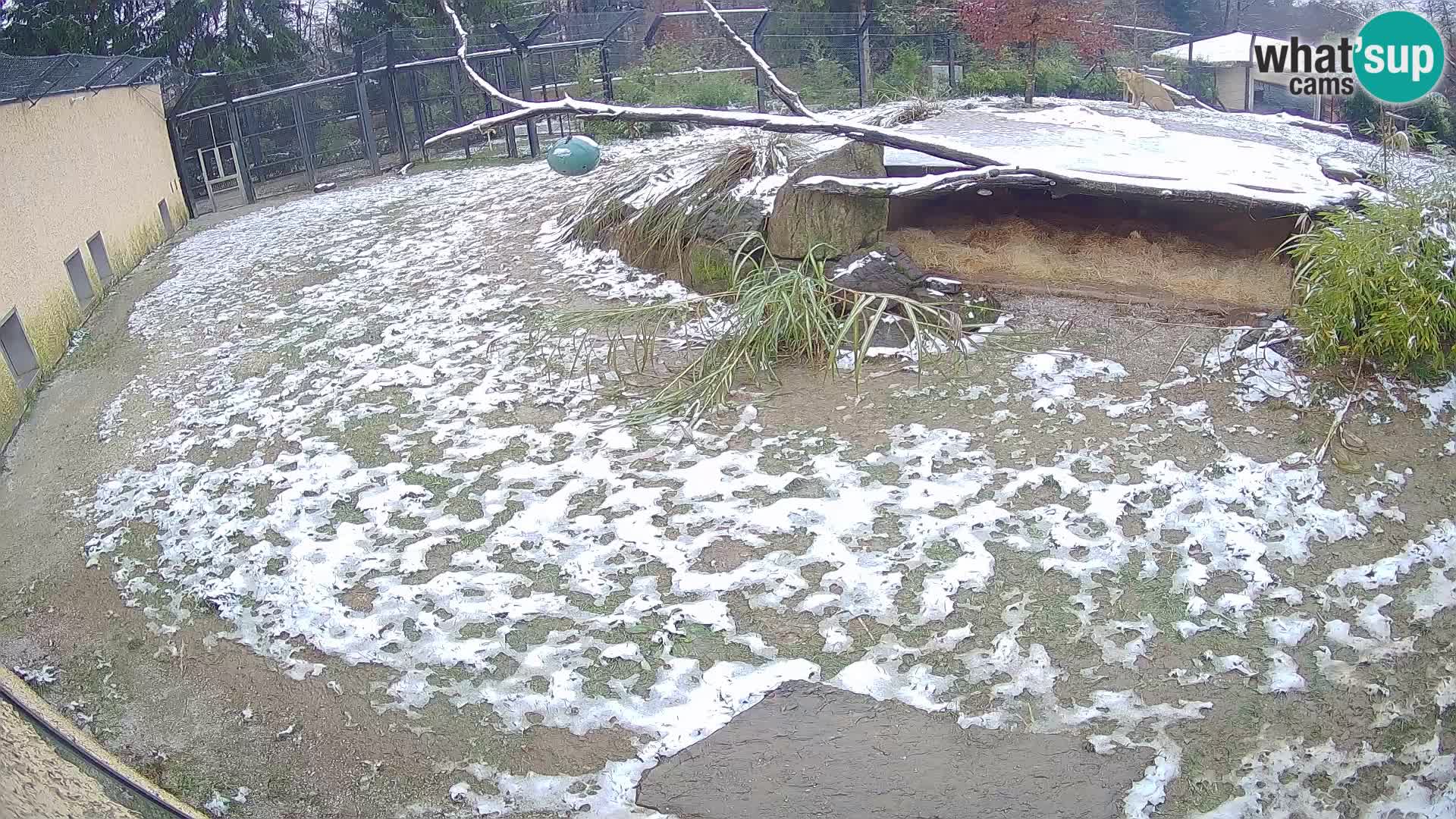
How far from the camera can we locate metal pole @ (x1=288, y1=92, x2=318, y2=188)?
34.7 ft

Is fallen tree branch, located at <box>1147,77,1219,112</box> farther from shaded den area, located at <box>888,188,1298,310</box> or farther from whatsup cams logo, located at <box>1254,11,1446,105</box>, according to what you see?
shaded den area, located at <box>888,188,1298,310</box>

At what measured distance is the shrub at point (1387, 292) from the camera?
3.81 metres

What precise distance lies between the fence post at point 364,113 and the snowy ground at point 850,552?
6.62 metres

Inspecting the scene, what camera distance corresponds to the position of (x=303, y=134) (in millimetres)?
10617

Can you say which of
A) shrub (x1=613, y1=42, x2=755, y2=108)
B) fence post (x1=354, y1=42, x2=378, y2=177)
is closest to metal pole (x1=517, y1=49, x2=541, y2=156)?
shrub (x1=613, y1=42, x2=755, y2=108)

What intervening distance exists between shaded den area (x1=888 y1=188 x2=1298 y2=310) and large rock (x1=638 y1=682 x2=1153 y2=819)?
305 centimetres

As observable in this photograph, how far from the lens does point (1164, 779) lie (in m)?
2.36

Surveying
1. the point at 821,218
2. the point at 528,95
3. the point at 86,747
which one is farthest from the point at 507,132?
the point at 86,747

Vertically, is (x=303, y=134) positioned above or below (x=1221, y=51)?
above

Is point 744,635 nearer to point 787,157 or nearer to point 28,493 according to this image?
point 28,493

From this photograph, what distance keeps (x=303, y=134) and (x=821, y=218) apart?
769cm

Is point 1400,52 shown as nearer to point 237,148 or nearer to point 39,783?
point 39,783

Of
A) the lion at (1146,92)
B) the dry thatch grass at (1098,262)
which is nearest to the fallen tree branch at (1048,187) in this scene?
the dry thatch grass at (1098,262)

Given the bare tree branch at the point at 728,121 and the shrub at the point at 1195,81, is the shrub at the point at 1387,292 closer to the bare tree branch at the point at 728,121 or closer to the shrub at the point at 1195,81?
the bare tree branch at the point at 728,121
